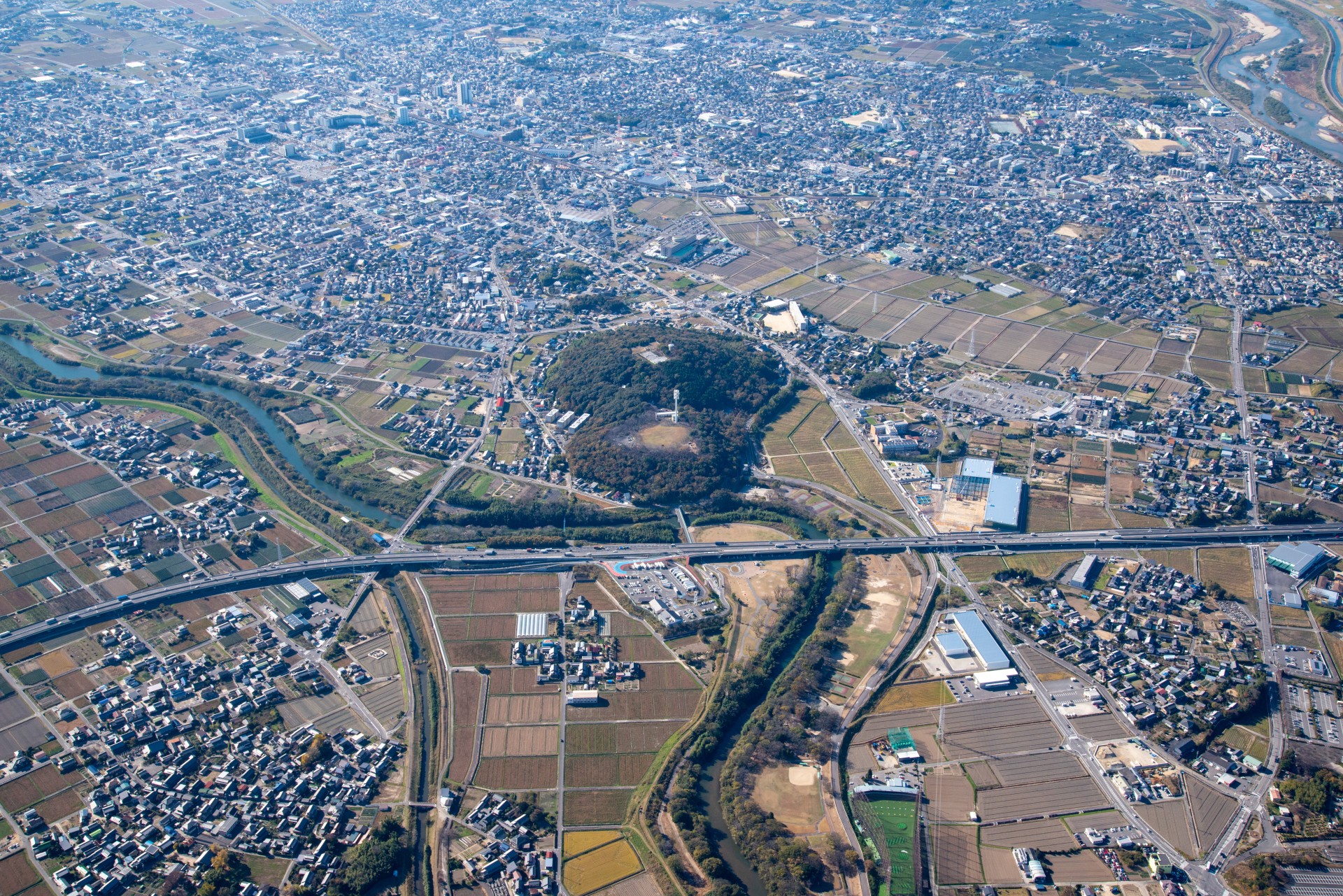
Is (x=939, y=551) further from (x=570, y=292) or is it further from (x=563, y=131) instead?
(x=563, y=131)

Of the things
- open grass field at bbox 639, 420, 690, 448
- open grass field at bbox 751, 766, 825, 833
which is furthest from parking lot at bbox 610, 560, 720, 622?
open grass field at bbox 639, 420, 690, 448

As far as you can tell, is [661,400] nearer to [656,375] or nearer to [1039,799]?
[656,375]

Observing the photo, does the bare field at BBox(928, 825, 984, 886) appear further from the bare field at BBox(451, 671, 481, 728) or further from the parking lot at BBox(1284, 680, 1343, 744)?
the bare field at BBox(451, 671, 481, 728)

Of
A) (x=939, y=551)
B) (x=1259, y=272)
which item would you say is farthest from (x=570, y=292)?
(x=1259, y=272)

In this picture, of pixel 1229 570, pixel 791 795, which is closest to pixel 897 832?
pixel 791 795

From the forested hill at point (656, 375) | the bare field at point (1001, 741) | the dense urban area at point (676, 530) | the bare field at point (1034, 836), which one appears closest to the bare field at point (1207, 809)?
the dense urban area at point (676, 530)

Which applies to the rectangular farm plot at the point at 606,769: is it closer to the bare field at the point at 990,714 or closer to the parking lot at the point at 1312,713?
the bare field at the point at 990,714
